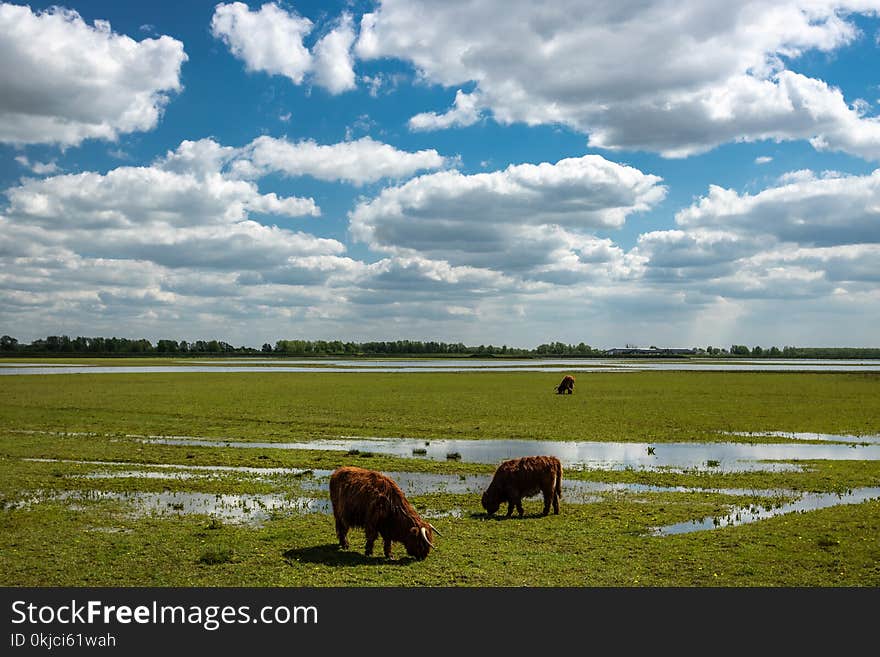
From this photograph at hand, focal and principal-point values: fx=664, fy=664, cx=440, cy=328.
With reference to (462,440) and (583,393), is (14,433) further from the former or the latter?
(583,393)

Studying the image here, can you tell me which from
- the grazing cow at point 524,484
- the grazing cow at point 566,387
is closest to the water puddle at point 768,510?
the grazing cow at point 524,484

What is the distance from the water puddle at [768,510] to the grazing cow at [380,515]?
5661mm

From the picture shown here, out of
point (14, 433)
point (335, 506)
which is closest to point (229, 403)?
point (14, 433)

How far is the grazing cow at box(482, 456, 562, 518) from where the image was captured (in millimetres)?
17141

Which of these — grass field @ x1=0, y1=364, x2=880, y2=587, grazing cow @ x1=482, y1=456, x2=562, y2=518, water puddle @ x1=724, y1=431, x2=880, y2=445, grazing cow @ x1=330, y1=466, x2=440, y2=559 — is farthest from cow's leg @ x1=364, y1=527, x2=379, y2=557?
water puddle @ x1=724, y1=431, x2=880, y2=445

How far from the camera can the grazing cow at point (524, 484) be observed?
17.1m

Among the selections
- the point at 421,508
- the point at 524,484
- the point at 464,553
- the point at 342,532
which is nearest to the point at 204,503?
the point at 421,508

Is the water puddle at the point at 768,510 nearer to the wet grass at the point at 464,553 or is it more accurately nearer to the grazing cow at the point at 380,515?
the wet grass at the point at 464,553

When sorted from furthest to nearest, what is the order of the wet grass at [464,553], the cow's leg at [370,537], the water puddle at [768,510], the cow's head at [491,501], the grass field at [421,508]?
the cow's head at [491,501] → the water puddle at [768,510] → the cow's leg at [370,537] → the grass field at [421,508] → the wet grass at [464,553]

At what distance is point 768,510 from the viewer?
17.6 metres

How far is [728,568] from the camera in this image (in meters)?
12.1
